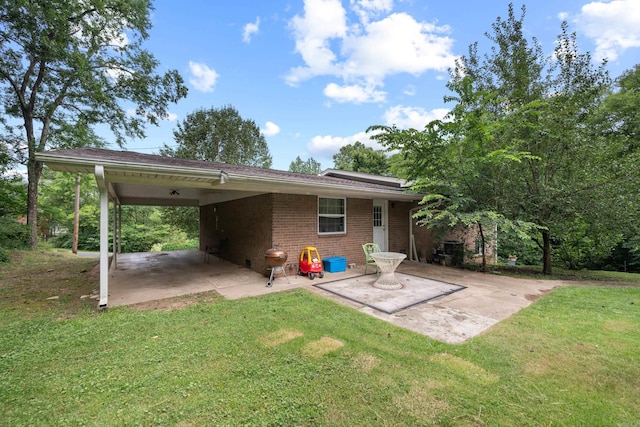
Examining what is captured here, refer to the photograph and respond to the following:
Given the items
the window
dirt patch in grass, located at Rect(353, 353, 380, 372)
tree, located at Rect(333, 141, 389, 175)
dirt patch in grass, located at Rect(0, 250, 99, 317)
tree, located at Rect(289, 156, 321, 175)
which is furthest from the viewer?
tree, located at Rect(289, 156, 321, 175)

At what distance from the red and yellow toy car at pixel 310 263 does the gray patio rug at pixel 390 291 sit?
61 centimetres

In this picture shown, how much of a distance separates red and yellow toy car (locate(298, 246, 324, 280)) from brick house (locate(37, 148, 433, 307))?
36cm

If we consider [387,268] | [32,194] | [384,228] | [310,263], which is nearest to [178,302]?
[310,263]

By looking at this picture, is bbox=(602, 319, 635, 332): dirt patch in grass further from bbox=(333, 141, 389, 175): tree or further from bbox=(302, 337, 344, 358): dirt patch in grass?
bbox=(333, 141, 389, 175): tree

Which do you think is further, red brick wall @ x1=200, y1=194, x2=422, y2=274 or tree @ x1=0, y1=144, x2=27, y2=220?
tree @ x1=0, y1=144, x2=27, y2=220

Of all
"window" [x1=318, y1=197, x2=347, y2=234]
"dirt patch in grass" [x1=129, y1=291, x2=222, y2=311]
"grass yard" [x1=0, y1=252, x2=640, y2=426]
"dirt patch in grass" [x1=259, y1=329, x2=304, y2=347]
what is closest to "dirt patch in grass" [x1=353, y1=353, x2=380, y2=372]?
"grass yard" [x1=0, y1=252, x2=640, y2=426]

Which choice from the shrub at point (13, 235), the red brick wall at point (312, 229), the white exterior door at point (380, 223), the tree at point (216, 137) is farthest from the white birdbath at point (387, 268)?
the tree at point (216, 137)

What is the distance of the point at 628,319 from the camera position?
4.07 m

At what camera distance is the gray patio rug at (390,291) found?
482 centimetres

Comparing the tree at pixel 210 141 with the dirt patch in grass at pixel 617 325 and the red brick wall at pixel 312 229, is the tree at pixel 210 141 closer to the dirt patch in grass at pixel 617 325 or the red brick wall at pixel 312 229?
the red brick wall at pixel 312 229

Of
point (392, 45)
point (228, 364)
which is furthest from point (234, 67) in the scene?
point (228, 364)

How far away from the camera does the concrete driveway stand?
4012 mm

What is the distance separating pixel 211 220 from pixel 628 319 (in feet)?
40.0

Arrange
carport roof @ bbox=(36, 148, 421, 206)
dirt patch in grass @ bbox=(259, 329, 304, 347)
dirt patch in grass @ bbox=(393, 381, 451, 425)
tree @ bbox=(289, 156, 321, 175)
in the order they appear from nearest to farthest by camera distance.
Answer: dirt patch in grass @ bbox=(393, 381, 451, 425), dirt patch in grass @ bbox=(259, 329, 304, 347), carport roof @ bbox=(36, 148, 421, 206), tree @ bbox=(289, 156, 321, 175)
